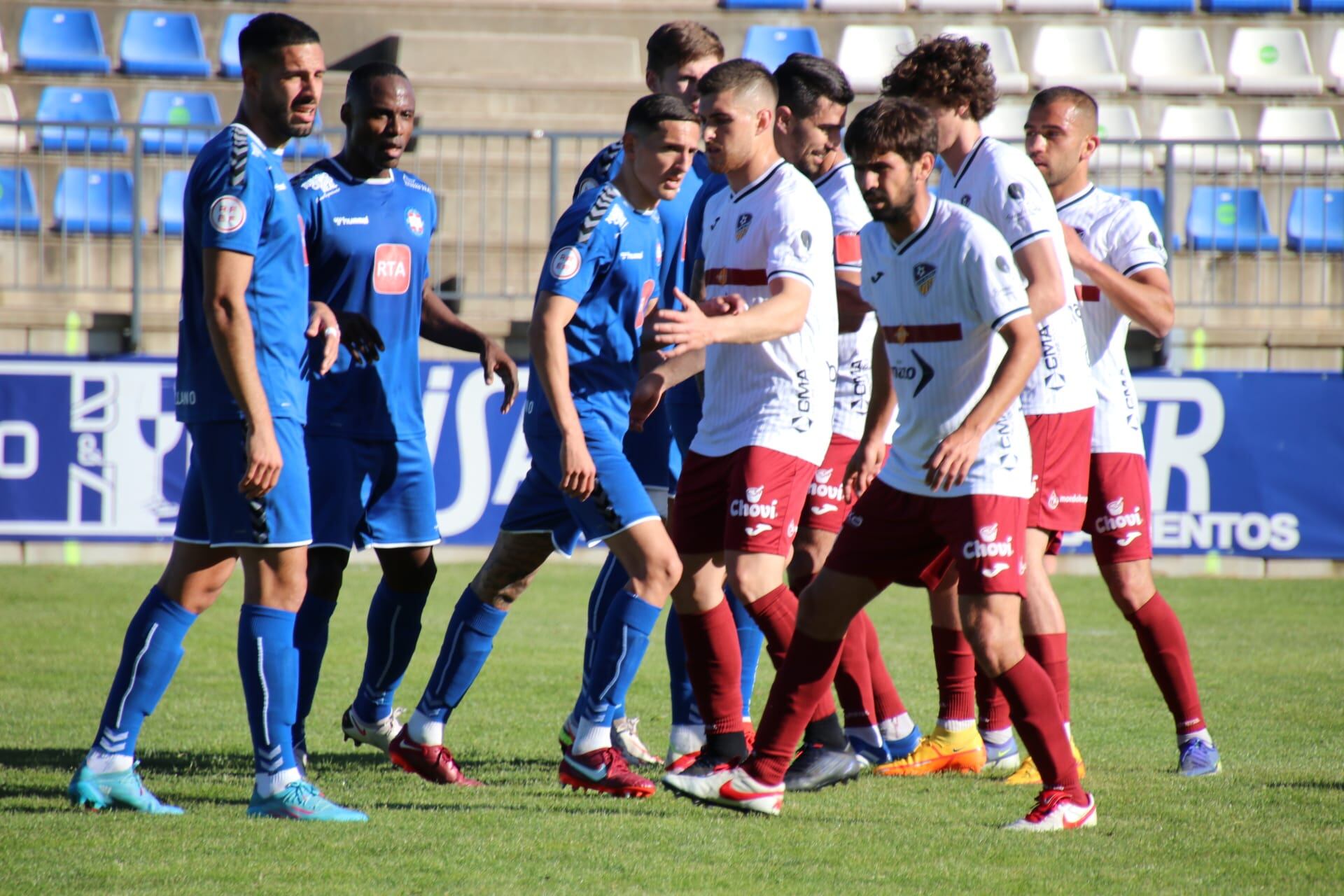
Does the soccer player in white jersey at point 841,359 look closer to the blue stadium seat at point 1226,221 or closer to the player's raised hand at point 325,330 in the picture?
the player's raised hand at point 325,330

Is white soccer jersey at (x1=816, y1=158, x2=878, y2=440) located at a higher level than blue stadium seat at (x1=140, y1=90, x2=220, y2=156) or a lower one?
lower

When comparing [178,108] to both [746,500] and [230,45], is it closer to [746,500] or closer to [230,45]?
[230,45]

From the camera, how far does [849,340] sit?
5.68 meters

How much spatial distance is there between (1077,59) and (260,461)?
1421 cm

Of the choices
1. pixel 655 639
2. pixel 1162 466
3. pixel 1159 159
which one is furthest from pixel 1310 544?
pixel 655 639

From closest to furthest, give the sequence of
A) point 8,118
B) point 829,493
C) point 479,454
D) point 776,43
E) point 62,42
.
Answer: point 829,493
point 479,454
point 8,118
point 62,42
point 776,43

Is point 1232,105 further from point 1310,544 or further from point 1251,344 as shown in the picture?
point 1310,544

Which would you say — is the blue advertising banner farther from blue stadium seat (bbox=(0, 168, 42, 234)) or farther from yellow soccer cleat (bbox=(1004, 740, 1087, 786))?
yellow soccer cleat (bbox=(1004, 740, 1087, 786))

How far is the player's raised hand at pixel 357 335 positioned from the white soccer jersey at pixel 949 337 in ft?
5.74

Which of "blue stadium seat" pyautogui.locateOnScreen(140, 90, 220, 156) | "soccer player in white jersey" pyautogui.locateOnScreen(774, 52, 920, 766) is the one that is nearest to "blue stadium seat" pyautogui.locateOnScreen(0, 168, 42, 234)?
"blue stadium seat" pyautogui.locateOnScreen(140, 90, 220, 156)

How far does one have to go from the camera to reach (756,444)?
475cm

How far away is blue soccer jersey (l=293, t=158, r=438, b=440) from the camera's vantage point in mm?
5219

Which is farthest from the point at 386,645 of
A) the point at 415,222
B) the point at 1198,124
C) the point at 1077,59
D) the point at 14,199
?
the point at 1077,59

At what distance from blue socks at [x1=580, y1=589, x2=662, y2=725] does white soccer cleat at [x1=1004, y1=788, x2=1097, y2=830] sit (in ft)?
4.27
